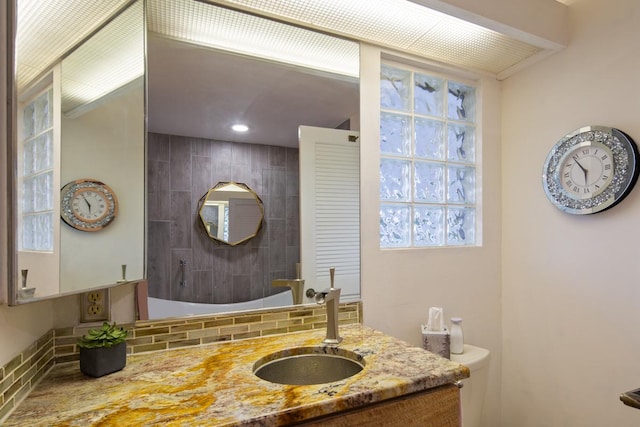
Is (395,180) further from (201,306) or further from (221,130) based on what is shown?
(201,306)

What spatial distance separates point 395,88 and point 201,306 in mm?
1451

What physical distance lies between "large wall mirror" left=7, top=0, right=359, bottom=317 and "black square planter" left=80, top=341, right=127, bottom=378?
220 mm

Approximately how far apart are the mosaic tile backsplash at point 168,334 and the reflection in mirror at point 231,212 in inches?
12.9

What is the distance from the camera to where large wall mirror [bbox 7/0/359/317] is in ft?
4.09

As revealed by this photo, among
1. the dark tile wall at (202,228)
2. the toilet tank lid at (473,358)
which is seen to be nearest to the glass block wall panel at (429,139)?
the dark tile wall at (202,228)

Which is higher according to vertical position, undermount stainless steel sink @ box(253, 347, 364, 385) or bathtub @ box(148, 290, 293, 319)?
bathtub @ box(148, 290, 293, 319)

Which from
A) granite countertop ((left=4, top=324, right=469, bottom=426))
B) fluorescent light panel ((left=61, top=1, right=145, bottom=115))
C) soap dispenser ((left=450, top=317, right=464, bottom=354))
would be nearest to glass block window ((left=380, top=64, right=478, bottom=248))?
soap dispenser ((left=450, top=317, right=464, bottom=354))

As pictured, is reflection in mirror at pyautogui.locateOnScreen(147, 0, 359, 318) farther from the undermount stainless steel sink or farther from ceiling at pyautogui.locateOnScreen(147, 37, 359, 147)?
the undermount stainless steel sink

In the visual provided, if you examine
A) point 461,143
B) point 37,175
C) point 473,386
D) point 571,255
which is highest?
point 461,143

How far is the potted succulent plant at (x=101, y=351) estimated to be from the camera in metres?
1.00

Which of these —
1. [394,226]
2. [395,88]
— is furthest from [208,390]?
[395,88]

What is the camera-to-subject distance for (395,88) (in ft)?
5.88

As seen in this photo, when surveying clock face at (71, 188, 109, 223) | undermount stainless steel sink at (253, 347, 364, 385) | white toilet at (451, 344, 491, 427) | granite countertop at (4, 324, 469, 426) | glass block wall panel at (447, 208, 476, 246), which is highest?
clock face at (71, 188, 109, 223)

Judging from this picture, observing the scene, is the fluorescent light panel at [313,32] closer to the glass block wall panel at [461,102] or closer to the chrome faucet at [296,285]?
the glass block wall panel at [461,102]
